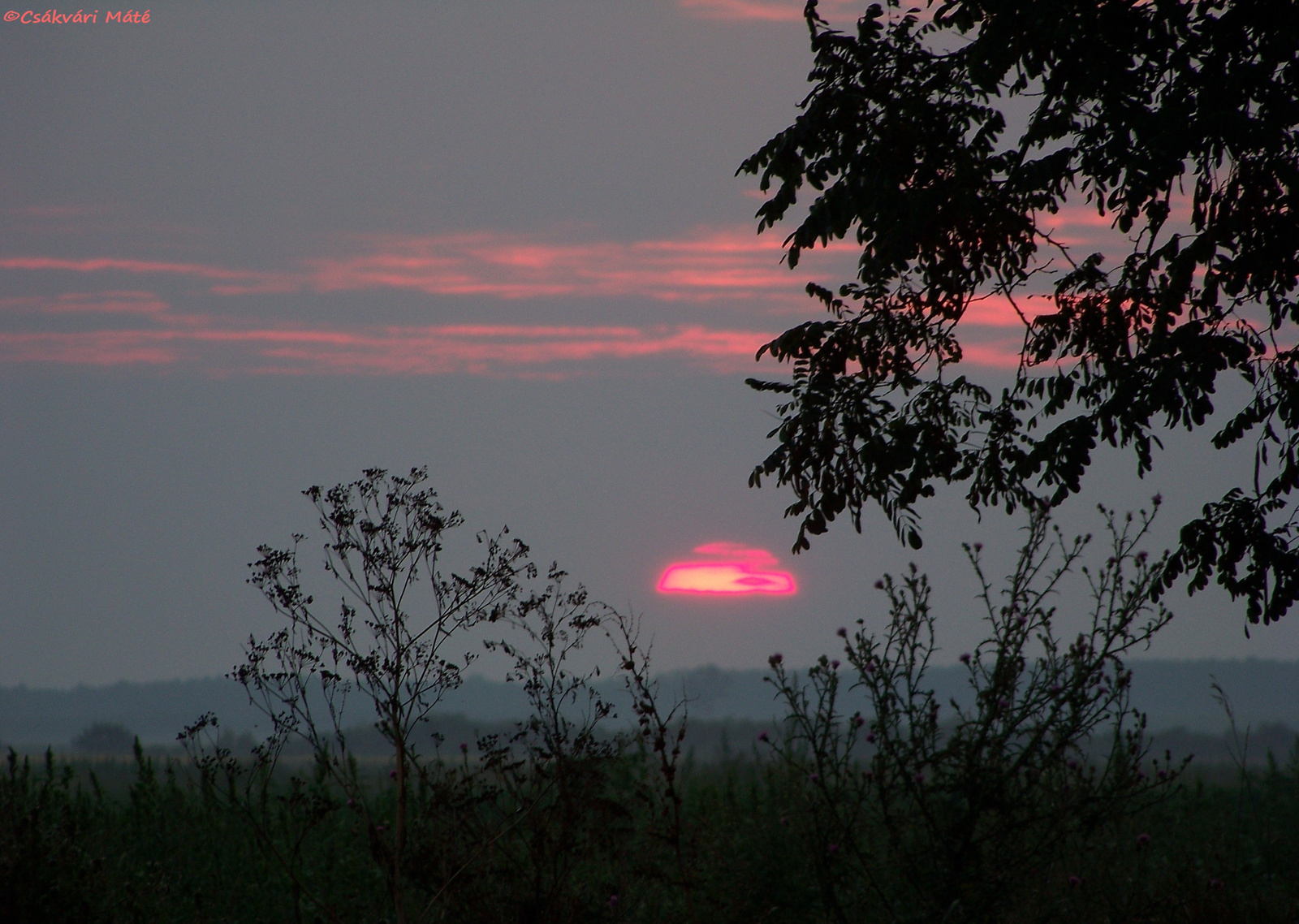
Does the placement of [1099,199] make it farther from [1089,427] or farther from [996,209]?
[1089,427]

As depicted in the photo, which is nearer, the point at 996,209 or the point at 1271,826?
the point at 996,209

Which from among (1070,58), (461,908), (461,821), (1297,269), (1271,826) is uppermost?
(1070,58)

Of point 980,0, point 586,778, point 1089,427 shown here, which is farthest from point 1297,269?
point 586,778

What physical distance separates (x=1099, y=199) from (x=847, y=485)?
7.87 ft

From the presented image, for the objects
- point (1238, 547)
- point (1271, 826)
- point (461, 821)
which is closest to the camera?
point (461, 821)

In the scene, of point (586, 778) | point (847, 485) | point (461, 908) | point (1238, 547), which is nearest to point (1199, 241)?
point (1238, 547)

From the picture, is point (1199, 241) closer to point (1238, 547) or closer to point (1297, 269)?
point (1297, 269)

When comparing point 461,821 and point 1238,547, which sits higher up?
point 1238,547

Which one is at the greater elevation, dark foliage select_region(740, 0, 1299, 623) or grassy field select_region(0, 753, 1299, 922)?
dark foliage select_region(740, 0, 1299, 623)

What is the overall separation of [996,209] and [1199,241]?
1.13m

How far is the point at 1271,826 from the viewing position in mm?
11398

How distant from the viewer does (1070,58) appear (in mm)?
6258

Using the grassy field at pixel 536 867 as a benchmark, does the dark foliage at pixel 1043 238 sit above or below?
above

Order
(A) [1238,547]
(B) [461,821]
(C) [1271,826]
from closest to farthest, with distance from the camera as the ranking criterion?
(B) [461,821], (A) [1238,547], (C) [1271,826]
